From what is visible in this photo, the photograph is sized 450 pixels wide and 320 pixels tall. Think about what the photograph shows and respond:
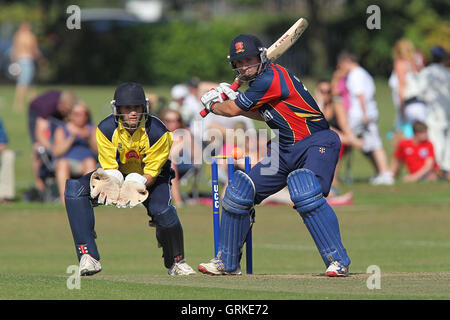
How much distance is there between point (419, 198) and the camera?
54.0 ft

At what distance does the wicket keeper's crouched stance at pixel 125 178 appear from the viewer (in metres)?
8.73

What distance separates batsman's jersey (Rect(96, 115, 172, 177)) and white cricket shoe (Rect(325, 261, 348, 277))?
70.0 inches

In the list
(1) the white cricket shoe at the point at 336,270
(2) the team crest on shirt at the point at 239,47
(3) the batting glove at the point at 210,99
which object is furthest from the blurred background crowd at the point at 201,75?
(1) the white cricket shoe at the point at 336,270

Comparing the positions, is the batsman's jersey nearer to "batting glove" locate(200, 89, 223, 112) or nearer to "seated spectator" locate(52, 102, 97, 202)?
"batting glove" locate(200, 89, 223, 112)

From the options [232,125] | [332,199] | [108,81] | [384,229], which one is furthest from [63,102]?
[108,81]

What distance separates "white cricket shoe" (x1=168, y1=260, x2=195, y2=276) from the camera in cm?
916

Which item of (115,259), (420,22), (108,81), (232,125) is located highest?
(420,22)


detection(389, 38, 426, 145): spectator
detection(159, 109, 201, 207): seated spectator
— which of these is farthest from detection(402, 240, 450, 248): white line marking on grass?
detection(389, 38, 426, 145): spectator

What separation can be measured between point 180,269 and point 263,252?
132 inches

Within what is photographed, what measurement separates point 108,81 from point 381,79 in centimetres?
1168

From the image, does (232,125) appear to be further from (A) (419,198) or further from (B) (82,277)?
(B) (82,277)

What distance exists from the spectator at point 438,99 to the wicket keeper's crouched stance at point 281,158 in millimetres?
10156

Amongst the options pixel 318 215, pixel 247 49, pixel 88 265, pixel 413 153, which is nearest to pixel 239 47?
pixel 247 49
